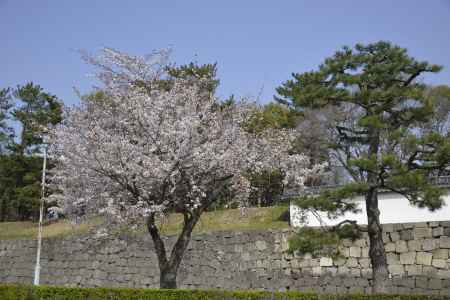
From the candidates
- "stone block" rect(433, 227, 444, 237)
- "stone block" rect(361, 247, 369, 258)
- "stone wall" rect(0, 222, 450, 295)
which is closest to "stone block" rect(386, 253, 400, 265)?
"stone wall" rect(0, 222, 450, 295)

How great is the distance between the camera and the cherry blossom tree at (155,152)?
442 inches

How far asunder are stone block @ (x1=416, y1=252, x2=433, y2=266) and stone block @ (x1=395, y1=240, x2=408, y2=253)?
15.5 inches

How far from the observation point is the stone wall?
13836 mm

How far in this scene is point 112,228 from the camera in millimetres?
12523

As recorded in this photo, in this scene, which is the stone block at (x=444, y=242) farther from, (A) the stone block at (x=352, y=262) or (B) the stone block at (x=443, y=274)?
(A) the stone block at (x=352, y=262)

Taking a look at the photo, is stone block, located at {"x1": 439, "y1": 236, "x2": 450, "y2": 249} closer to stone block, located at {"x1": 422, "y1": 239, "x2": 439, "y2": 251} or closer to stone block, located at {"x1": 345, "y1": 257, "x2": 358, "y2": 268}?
stone block, located at {"x1": 422, "y1": 239, "x2": 439, "y2": 251}

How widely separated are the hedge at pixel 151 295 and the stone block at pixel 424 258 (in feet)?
17.4

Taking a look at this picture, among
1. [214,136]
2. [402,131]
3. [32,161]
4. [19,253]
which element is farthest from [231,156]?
[32,161]

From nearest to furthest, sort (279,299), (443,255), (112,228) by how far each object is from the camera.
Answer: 1. (279,299)
2. (112,228)
3. (443,255)

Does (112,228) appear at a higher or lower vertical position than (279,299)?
higher

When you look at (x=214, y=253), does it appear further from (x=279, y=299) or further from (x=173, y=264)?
(x=279, y=299)

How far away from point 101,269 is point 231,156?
10478mm

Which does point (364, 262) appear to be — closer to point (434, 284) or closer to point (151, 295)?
point (434, 284)

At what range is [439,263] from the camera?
13500 millimetres
